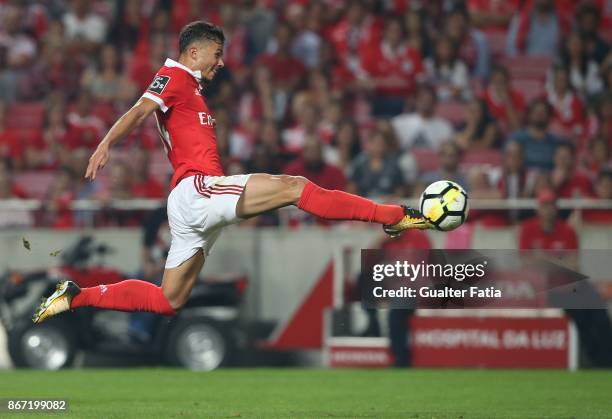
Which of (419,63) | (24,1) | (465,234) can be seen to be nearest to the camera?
(465,234)

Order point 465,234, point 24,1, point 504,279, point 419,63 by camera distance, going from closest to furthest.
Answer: point 504,279 → point 465,234 → point 419,63 → point 24,1

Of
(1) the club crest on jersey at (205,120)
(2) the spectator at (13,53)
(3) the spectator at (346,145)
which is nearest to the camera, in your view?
(1) the club crest on jersey at (205,120)

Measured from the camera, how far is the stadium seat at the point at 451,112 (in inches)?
714

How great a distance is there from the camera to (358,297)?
15.8m

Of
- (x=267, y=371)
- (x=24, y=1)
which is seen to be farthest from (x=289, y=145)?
(x=24, y=1)

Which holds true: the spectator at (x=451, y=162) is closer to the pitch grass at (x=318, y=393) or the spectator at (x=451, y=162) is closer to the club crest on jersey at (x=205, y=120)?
the pitch grass at (x=318, y=393)

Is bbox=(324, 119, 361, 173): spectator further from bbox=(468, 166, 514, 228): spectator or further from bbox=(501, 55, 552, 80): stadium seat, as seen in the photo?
bbox=(501, 55, 552, 80): stadium seat

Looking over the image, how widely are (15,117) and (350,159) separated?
5611 millimetres

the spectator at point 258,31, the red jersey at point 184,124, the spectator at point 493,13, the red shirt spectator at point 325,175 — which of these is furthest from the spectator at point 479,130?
the red jersey at point 184,124

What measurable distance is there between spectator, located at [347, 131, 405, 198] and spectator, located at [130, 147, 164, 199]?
2.51m

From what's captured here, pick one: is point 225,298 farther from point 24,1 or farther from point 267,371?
point 24,1

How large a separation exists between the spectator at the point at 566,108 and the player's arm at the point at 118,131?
969 centimetres

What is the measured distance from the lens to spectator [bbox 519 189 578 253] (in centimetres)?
1494

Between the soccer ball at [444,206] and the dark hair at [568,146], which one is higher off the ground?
the dark hair at [568,146]
